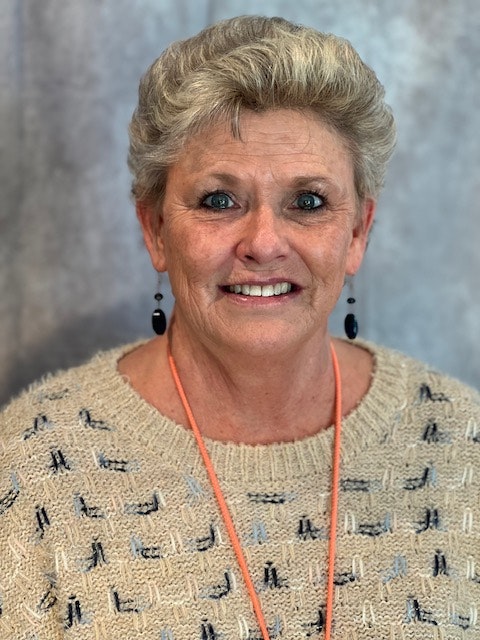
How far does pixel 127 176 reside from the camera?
6.59 feet

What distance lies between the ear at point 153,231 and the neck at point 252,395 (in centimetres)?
15

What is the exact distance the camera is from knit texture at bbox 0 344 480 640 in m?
1.51

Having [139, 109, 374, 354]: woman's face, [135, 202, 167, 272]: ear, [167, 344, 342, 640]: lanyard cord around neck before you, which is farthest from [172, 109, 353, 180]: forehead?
[167, 344, 342, 640]: lanyard cord around neck

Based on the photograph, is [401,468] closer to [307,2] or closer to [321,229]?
[321,229]

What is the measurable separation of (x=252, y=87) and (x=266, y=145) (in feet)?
0.31

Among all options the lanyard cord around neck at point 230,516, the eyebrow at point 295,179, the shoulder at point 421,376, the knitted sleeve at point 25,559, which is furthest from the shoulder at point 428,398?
the knitted sleeve at point 25,559

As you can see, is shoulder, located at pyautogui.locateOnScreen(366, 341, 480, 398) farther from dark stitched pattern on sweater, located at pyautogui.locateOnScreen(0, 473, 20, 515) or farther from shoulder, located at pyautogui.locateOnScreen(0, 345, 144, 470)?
dark stitched pattern on sweater, located at pyautogui.locateOnScreen(0, 473, 20, 515)

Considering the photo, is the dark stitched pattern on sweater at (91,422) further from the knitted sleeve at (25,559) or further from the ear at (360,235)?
the ear at (360,235)

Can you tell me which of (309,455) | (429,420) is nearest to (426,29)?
(429,420)

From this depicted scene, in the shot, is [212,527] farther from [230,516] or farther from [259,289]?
[259,289]

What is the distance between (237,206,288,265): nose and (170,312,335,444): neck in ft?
0.78

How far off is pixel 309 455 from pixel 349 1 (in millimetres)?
1065

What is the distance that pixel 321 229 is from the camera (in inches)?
59.2

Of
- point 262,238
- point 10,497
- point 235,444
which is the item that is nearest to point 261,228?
point 262,238
